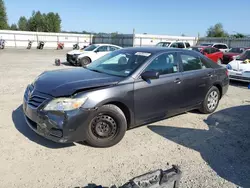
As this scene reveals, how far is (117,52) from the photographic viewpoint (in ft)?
16.5

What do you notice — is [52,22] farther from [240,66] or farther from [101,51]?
[240,66]

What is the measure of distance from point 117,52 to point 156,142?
84.4 inches

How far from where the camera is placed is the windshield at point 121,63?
418cm

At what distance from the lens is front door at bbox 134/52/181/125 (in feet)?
13.2

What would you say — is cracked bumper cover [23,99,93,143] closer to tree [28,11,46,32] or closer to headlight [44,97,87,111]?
headlight [44,97,87,111]

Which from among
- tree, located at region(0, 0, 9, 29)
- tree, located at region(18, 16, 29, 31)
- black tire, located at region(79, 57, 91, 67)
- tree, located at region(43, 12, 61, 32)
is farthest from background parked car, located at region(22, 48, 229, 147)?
tree, located at region(18, 16, 29, 31)

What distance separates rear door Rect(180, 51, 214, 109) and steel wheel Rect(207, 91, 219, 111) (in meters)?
0.29

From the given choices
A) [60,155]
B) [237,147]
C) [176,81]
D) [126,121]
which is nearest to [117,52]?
[176,81]

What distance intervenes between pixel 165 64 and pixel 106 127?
5.69 ft

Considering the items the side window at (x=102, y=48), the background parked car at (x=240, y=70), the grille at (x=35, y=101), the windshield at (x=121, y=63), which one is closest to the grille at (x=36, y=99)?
the grille at (x=35, y=101)

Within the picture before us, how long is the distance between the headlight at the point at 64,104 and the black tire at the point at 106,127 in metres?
0.33

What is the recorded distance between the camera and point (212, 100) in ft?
18.3

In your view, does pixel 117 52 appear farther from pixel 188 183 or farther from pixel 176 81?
pixel 188 183

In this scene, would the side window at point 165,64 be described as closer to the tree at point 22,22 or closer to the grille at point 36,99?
the grille at point 36,99
